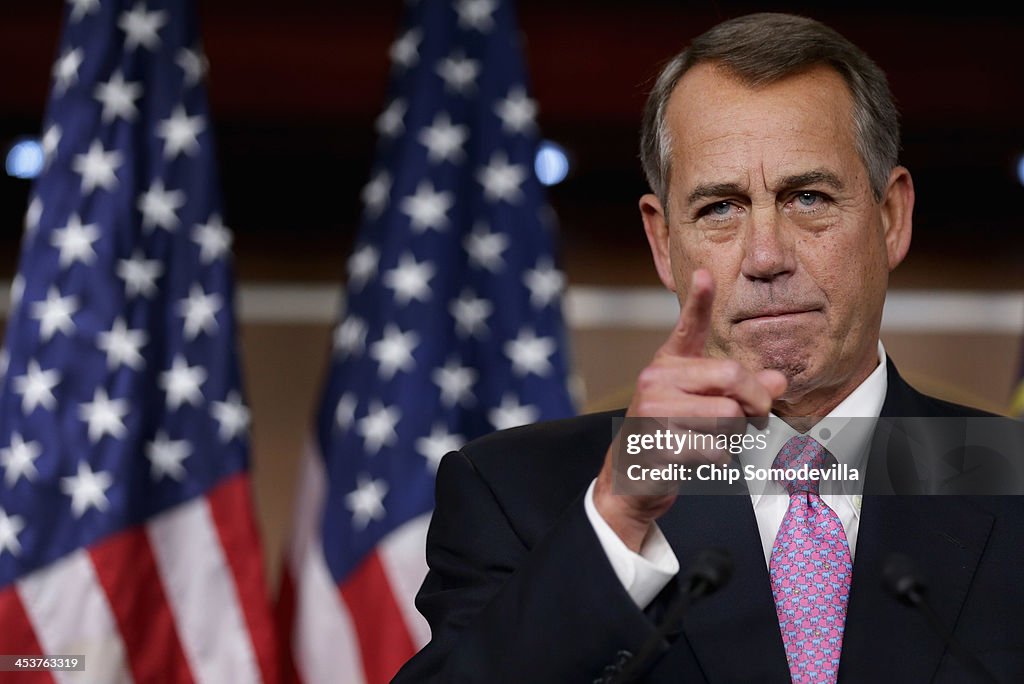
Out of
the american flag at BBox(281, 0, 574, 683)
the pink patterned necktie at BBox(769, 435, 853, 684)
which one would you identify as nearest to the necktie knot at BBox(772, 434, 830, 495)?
the pink patterned necktie at BBox(769, 435, 853, 684)

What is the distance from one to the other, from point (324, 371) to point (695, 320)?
9.80 feet

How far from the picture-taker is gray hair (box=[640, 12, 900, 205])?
1732 millimetres

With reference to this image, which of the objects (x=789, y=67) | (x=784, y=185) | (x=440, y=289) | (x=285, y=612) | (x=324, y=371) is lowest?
(x=285, y=612)

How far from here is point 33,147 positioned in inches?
151

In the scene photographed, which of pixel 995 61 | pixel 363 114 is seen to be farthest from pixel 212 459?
pixel 995 61

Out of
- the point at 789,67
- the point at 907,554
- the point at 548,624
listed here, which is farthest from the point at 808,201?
the point at 548,624

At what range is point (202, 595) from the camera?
288 centimetres

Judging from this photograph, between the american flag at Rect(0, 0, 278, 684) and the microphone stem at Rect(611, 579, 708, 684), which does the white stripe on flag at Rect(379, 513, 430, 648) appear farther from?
the microphone stem at Rect(611, 579, 708, 684)

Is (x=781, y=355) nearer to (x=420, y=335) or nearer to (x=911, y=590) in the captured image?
(x=911, y=590)

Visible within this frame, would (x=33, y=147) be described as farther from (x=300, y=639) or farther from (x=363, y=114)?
(x=300, y=639)

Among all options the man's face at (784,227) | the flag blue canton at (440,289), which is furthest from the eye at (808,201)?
the flag blue canton at (440,289)

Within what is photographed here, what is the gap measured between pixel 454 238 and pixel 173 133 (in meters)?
0.73

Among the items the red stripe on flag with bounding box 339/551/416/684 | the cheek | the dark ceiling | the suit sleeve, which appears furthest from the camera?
the dark ceiling

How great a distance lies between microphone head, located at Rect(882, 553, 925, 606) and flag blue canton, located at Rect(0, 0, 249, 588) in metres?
2.07
